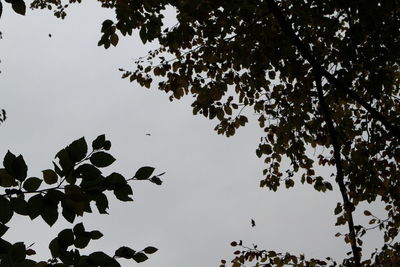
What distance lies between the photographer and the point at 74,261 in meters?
1.57

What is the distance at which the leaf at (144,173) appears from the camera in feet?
5.49

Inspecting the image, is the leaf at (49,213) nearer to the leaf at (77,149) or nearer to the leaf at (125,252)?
the leaf at (77,149)

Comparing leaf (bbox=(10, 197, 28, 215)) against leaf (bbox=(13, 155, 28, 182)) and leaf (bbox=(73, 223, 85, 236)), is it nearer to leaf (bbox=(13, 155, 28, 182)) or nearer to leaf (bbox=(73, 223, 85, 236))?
leaf (bbox=(13, 155, 28, 182))

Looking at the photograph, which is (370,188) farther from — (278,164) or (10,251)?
(10,251)

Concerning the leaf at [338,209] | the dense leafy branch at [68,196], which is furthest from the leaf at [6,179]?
the leaf at [338,209]

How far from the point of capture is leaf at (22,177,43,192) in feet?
4.87

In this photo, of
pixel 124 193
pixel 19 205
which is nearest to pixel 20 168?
pixel 19 205

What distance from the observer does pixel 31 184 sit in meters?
1.49

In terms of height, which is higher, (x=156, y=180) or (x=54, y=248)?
(x=156, y=180)

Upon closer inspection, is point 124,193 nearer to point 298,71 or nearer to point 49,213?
point 49,213

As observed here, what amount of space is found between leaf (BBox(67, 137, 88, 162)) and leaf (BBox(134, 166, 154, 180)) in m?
0.23

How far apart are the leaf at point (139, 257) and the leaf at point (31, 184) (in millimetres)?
458

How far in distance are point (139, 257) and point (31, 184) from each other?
1.59ft

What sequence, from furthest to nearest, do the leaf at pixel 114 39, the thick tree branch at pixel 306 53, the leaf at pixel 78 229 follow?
the thick tree branch at pixel 306 53, the leaf at pixel 114 39, the leaf at pixel 78 229
